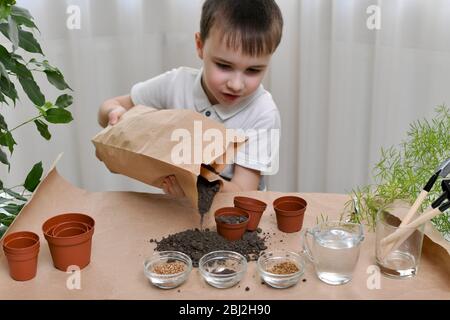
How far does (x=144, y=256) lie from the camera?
0.93 meters

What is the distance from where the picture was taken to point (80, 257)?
88cm

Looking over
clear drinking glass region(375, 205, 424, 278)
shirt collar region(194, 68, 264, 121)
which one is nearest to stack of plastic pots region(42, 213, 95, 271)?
clear drinking glass region(375, 205, 424, 278)

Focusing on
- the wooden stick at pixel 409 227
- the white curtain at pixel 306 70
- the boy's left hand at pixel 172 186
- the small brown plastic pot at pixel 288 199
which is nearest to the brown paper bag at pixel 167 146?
the boy's left hand at pixel 172 186

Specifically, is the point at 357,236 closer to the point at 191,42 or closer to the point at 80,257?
the point at 80,257

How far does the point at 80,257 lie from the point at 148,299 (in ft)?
0.49

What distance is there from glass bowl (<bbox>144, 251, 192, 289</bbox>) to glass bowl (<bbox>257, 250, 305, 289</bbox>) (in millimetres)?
124

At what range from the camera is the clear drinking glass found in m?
0.86

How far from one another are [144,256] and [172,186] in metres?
0.19

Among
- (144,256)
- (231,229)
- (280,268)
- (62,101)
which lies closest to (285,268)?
(280,268)

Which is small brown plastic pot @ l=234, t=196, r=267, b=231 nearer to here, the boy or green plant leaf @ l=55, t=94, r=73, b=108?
the boy

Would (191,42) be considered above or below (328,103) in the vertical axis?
above

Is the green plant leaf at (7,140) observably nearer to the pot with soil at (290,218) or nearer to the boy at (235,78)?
the boy at (235,78)

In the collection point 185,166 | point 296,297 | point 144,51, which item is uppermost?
point 144,51
